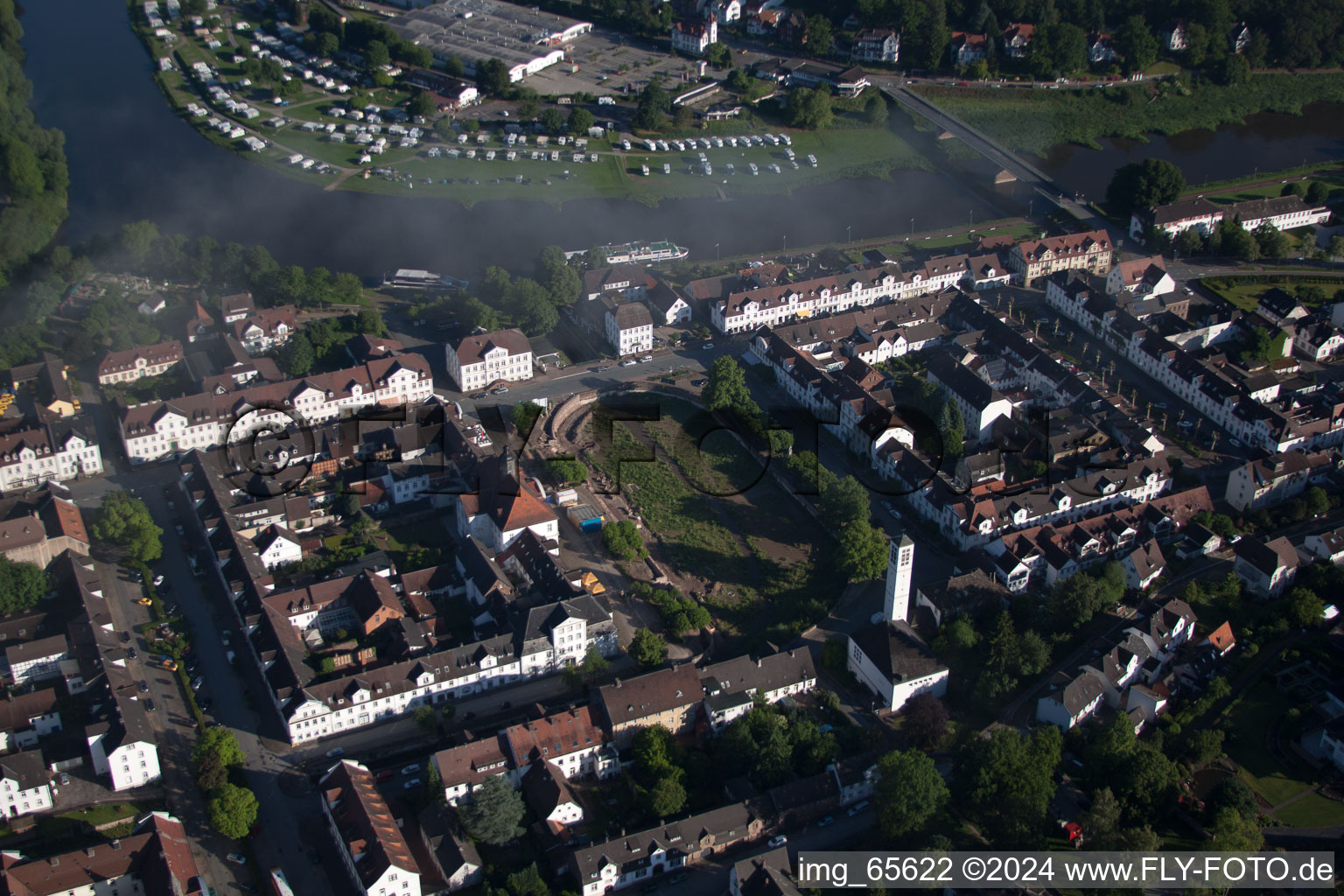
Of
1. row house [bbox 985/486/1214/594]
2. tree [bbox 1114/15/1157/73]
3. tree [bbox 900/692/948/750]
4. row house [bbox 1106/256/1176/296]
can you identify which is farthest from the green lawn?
tree [bbox 1114/15/1157/73]

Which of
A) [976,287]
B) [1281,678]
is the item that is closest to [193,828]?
[1281,678]

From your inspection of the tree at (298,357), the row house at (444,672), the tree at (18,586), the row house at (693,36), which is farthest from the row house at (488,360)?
the row house at (693,36)

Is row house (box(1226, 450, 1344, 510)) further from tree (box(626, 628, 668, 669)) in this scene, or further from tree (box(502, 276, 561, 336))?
tree (box(502, 276, 561, 336))

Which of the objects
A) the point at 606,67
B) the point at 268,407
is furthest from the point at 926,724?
the point at 606,67

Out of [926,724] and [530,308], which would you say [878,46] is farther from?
[926,724]

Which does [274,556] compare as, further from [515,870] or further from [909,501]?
[909,501]

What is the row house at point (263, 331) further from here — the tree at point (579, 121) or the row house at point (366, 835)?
the tree at point (579, 121)
